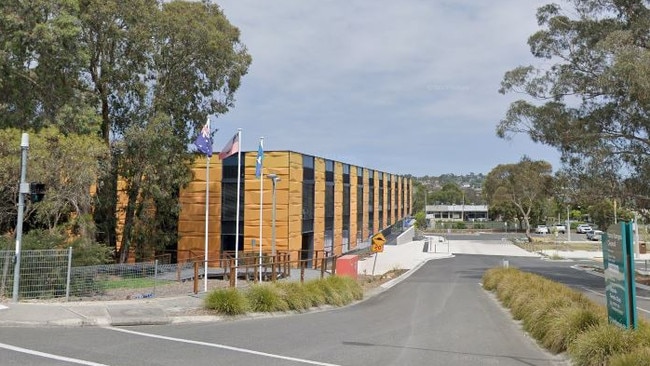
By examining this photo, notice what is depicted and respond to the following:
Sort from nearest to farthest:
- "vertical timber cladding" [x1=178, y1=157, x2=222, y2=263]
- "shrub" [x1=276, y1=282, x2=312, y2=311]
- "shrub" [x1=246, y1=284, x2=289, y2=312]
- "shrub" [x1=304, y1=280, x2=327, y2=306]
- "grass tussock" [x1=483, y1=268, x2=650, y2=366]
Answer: "grass tussock" [x1=483, y1=268, x2=650, y2=366] < "shrub" [x1=246, y1=284, x2=289, y2=312] < "shrub" [x1=276, y1=282, x2=312, y2=311] < "shrub" [x1=304, y1=280, x2=327, y2=306] < "vertical timber cladding" [x1=178, y1=157, x2=222, y2=263]

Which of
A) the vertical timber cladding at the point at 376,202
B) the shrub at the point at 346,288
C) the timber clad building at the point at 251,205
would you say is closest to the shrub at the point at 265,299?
the shrub at the point at 346,288

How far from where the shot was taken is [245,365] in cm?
847

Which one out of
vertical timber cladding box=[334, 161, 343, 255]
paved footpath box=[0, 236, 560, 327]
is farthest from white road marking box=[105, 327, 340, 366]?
vertical timber cladding box=[334, 161, 343, 255]

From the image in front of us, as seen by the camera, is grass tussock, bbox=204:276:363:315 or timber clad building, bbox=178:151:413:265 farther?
timber clad building, bbox=178:151:413:265

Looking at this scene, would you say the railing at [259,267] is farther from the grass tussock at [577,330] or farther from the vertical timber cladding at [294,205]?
the grass tussock at [577,330]

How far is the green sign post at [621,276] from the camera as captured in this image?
796 centimetres

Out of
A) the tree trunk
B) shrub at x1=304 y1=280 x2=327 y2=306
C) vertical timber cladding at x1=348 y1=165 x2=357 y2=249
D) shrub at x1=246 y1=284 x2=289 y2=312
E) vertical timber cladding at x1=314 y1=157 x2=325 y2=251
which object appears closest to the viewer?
shrub at x1=246 y1=284 x2=289 y2=312

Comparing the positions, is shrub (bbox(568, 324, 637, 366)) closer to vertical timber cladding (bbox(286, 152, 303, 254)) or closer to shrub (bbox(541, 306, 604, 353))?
shrub (bbox(541, 306, 604, 353))

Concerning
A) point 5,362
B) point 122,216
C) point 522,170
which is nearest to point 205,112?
point 122,216

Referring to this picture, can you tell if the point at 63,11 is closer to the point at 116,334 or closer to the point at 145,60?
the point at 145,60

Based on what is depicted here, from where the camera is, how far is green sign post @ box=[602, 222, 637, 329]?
7961 millimetres

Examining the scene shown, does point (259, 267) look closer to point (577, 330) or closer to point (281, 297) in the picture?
point (281, 297)

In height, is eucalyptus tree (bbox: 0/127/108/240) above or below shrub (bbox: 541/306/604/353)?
above

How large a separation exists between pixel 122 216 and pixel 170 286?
47.8 ft
